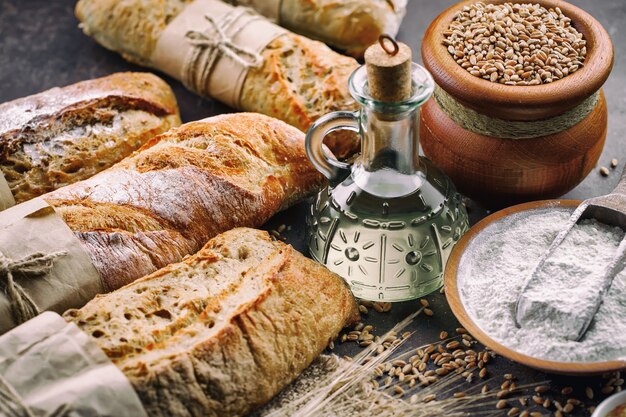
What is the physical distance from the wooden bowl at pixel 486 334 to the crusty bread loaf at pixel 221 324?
0.78 ft

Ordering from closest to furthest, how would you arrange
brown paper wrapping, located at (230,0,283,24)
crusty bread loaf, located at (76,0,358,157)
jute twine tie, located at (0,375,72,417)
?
jute twine tie, located at (0,375,72,417), crusty bread loaf, located at (76,0,358,157), brown paper wrapping, located at (230,0,283,24)

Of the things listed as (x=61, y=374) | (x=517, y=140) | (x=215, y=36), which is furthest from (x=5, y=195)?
(x=517, y=140)

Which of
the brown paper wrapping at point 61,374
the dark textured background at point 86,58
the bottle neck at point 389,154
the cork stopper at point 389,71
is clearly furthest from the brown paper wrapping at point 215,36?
the brown paper wrapping at point 61,374

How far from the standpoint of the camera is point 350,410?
174cm

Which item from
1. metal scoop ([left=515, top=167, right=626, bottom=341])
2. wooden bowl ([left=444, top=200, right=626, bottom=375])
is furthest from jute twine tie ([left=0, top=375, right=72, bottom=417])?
metal scoop ([left=515, top=167, right=626, bottom=341])

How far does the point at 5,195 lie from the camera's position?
81.0 inches

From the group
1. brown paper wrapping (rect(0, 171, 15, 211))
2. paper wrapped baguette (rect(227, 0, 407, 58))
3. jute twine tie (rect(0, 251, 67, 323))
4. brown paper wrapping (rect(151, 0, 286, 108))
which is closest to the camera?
jute twine tie (rect(0, 251, 67, 323))

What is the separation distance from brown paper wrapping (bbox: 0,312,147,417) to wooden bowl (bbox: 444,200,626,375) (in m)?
0.65

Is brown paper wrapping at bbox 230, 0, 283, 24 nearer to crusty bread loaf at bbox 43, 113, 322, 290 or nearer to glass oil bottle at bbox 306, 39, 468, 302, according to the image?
crusty bread loaf at bbox 43, 113, 322, 290

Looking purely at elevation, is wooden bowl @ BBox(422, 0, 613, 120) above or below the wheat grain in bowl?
below

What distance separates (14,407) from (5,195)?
724 millimetres

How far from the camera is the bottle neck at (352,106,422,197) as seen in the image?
175 cm

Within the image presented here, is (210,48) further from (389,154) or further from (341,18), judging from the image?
(389,154)

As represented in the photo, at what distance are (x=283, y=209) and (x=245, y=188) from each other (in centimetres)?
20
